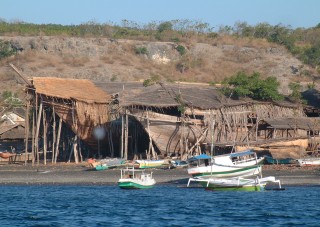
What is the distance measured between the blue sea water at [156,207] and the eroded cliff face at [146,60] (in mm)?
56961

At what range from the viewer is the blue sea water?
3838 cm

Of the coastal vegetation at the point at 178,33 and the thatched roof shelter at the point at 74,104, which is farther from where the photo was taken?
the coastal vegetation at the point at 178,33

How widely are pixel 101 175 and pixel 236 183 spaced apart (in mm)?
11315

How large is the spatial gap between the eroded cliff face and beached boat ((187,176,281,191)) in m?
57.0

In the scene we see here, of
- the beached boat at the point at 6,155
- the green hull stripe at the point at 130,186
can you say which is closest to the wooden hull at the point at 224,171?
the green hull stripe at the point at 130,186

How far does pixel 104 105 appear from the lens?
227ft

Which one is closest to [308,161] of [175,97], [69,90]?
[175,97]

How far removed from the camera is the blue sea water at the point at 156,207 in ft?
126

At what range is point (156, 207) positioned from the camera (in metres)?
43.8

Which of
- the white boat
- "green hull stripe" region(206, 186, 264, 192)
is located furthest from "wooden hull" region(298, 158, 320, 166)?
"green hull stripe" region(206, 186, 264, 192)

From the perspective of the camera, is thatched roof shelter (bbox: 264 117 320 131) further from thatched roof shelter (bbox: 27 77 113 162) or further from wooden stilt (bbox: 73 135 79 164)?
wooden stilt (bbox: 73 135 79 164)

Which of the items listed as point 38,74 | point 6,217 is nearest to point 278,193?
point 6,217

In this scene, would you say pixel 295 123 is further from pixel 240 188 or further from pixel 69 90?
pixel 240 188

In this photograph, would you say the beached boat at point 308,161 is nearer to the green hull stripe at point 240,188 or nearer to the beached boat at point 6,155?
the green hull stripe at point 240,188
